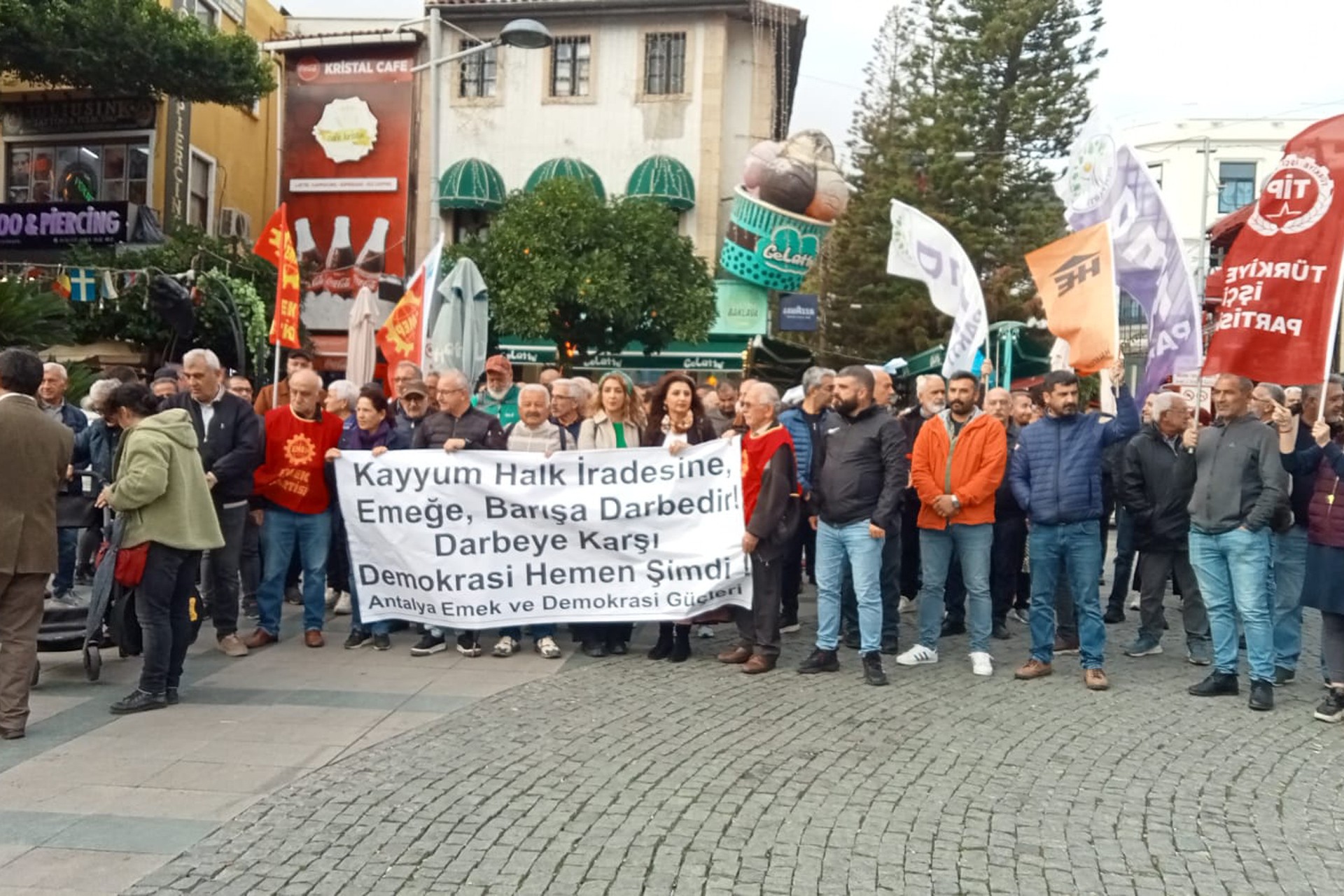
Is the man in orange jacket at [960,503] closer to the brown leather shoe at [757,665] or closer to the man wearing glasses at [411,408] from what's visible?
the brown leather shoe at [757,665]

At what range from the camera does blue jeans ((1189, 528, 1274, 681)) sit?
7.19 meters

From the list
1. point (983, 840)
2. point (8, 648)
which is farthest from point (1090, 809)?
point (8, 648)

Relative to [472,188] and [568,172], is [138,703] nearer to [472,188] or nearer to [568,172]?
[568,172]

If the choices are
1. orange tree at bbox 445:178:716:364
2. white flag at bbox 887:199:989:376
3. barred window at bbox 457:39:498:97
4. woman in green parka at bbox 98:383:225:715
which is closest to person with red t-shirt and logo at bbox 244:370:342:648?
woman in green parka at bbox 98:383:225:715

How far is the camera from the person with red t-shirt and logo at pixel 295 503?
8367 mm

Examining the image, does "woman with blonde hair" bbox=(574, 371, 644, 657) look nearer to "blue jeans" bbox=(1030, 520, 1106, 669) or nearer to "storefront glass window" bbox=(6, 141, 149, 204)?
"blue jeans" bbox=(1030, 520, 1106, 669)

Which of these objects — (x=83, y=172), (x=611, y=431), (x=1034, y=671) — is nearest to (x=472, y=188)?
(x=83, y=172)

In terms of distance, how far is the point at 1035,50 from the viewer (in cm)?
3553

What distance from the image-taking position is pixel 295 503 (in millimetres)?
8375

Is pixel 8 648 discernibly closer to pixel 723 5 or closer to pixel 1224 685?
pixel 1224 685

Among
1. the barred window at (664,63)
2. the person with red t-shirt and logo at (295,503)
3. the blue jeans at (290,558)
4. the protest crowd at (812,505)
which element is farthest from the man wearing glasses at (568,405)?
the barred window at (664,63)

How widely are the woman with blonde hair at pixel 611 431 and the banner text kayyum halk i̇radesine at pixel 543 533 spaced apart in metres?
0.28

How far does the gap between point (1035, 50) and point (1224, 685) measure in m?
31.7

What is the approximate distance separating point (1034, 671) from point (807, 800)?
10.5 ft
